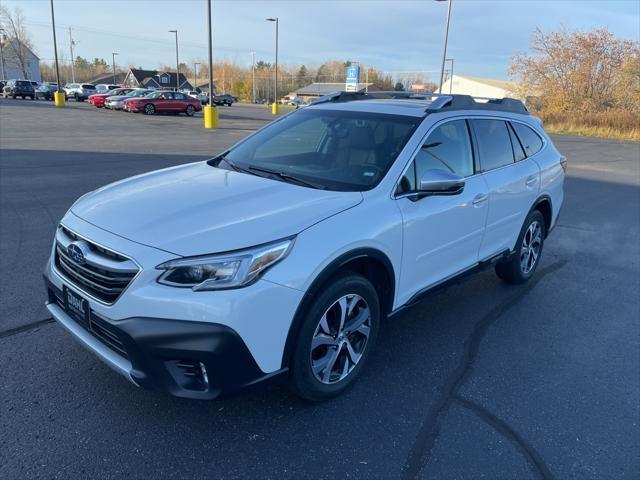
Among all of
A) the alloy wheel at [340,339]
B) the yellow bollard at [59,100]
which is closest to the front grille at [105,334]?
the alloy wheel at [340,339]

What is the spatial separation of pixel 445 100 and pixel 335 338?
7.13 ft

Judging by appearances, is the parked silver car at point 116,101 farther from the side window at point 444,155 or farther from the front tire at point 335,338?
the front tire at point 335,338

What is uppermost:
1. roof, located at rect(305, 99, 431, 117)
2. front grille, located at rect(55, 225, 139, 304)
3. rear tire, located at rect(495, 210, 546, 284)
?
roof, located at rect(305, 99, 431, 117)

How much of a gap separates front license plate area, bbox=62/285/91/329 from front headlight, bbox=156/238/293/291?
56 centimetres

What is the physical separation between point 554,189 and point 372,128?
8.95ft

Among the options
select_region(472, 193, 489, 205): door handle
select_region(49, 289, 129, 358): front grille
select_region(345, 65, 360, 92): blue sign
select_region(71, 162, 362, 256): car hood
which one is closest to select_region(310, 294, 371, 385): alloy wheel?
select_region(71, 162, 362, 256): car hood

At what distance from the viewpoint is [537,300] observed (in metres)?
4.99

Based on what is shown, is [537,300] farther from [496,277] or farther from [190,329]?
[190,329]

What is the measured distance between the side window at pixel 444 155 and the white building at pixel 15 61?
3669 inches

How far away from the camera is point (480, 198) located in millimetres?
4066

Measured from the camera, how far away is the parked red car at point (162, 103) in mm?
34188

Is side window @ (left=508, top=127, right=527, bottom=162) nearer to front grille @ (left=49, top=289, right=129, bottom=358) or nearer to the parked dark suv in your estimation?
front grille @ (left=49, top=289, right=129, bottom=358)

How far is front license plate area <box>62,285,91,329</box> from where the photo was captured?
2689 mm

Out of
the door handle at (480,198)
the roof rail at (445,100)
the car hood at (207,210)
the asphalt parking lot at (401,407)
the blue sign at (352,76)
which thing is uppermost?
the blue sign at (352,76)
